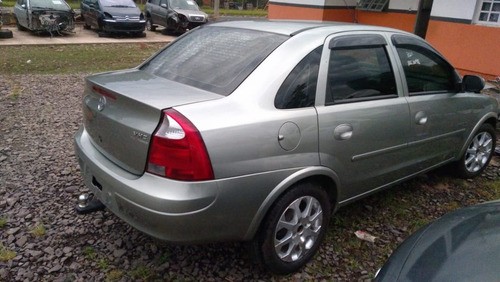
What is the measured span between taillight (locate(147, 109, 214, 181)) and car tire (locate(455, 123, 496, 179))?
309cm

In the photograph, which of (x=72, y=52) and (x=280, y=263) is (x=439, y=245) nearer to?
(x=280, y=263)

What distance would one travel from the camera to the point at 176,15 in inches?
627

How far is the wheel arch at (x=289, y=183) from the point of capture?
243 centimetres

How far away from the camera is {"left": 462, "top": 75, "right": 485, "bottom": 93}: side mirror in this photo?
3.74m

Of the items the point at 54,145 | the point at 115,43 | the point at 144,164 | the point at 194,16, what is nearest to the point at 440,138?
the point at 144,164

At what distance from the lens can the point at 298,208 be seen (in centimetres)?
265

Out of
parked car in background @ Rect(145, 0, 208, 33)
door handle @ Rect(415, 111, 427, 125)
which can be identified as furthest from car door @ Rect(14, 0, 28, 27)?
door handle @ Rect(415, 111, 427, 125)

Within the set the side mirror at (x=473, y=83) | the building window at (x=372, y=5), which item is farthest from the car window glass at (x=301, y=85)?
the building window at (x=372, y=5)

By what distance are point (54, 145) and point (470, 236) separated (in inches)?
168

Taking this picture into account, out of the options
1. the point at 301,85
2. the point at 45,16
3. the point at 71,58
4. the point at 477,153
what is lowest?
the point at 71,58

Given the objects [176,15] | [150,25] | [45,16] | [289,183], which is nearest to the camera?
[289,183]

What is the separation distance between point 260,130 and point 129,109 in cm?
78

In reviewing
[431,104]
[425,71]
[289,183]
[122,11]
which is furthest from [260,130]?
[122,11]

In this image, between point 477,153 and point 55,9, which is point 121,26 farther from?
point 477,153
